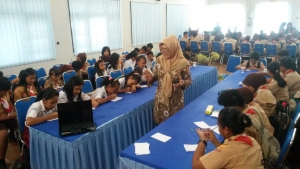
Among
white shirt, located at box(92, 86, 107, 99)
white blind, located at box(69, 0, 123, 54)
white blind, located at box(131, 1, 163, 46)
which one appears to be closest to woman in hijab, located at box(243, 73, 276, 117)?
white shirt, located at box(92, 86, 107, 99)

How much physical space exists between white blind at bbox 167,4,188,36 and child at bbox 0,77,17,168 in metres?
8.92

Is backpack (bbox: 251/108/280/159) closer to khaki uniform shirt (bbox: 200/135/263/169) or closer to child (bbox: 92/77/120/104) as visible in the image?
khaki uniform shirt (bbox: 200/135/263/169)

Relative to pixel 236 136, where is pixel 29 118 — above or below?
below

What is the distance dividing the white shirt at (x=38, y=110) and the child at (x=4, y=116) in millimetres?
620

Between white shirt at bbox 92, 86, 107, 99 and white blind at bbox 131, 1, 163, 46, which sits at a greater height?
white blind at bbox 131, 1, 163, 46

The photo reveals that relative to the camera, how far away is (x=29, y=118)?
227cm

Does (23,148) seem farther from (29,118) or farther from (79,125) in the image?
(79,125)

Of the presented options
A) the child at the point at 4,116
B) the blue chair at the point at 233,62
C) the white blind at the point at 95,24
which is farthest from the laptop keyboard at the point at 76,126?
the white blind at the point at 95,24

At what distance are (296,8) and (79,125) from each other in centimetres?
1365

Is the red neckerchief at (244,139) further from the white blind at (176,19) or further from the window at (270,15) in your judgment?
the window at (270,15)

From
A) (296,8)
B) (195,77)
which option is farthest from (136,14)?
(296,8)

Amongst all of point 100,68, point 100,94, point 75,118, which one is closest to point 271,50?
point 100,68

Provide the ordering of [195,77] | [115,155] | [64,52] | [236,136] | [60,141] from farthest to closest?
[64,52] → [195,77] → [115,155] → [60,141] → [236,136]

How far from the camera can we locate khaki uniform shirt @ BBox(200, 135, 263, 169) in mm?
1361
